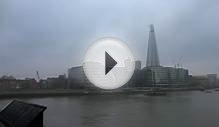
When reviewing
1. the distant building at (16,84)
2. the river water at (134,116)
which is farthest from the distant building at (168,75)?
the river water at (134,116)

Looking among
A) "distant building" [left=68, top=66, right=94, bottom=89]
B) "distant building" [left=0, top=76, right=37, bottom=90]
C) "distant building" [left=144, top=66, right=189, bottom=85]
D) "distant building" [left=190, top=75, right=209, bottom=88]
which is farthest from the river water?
"distant building" [left=190, top=75, right=209, bottom=88]

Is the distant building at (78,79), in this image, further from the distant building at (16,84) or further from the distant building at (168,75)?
the distant building at (168,75)

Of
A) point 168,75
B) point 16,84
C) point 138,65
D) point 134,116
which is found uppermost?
point 138,65

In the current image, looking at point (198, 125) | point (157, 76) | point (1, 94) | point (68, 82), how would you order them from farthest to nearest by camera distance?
point (157, 76)
point (68, 82)
point (1, 94)
point (198, 125)

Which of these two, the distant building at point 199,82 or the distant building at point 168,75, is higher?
the distant building at point 168,75

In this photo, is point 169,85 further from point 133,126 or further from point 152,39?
point 133,126

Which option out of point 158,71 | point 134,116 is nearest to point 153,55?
point 158,71

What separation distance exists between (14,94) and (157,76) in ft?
266

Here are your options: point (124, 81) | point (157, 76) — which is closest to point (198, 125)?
point (124, 81)

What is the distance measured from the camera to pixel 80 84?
109m

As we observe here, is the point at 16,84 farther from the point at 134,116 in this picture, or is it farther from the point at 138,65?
the point at 134,116

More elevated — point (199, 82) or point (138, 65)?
point (138, 65)

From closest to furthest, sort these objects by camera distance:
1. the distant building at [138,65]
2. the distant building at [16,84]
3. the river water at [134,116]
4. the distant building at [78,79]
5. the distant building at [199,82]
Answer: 1. the river water at [134,116]
2. the distant building at [16,84]
3. the distant building at [78,79]
4. the distant building at [138,65]
5. the distant building at [199,82]

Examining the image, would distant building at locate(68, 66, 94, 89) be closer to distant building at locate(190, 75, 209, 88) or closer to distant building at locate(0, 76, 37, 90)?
distant building at locate(0, 76, 37, 90)
